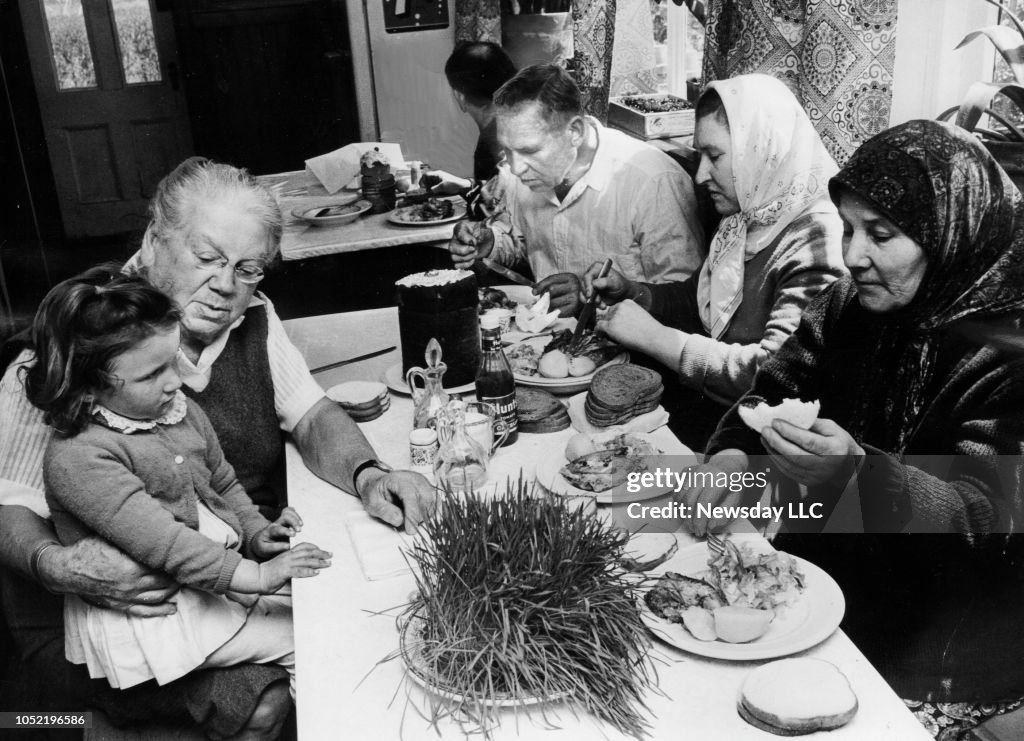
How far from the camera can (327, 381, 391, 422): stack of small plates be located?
7.18 feet

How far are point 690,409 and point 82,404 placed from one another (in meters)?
1.61

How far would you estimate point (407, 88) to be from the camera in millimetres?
3033

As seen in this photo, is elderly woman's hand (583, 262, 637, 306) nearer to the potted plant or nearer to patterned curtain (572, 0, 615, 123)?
patterned curtain (572, 0, 615, 123)

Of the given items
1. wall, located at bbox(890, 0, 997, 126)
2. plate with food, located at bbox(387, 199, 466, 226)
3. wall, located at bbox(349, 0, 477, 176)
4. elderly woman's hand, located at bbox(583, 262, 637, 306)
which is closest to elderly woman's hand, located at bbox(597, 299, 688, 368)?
elderly woman's hand, located at bbox(583, 262, 637, 306)

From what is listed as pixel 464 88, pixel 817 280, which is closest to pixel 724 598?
pixel 817 280

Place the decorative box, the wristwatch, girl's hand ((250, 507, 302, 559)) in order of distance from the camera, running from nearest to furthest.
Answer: girl's hand ((250, 507, 302, 559))
the wristwatch
the decorative box

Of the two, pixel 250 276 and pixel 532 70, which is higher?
pixel 532 70

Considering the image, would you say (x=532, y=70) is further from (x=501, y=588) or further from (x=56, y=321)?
(x=501, y=588)

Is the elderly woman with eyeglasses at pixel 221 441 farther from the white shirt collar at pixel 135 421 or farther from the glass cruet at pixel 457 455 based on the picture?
the white shirt collar at pixel 135 421

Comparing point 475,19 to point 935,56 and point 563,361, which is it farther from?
point 935,56

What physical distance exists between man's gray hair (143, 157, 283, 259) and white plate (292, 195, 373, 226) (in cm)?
160

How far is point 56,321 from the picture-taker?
152 cm

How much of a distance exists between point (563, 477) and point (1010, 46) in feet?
3.99

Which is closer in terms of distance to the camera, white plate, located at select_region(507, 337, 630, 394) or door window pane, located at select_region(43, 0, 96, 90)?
door window pane, located at select_region(43, 0, 96, 90)
